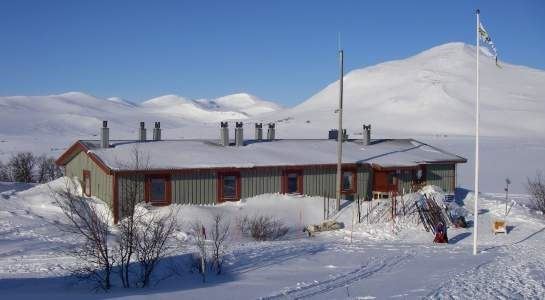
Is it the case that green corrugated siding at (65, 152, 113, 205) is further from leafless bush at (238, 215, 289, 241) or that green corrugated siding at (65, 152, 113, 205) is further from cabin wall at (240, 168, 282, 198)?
cabin wall at (240, 168, 282, 198)

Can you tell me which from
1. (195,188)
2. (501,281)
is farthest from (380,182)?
(501,281)

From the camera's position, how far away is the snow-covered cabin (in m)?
23.7

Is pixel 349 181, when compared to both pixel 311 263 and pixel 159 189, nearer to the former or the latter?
pixel 159 189

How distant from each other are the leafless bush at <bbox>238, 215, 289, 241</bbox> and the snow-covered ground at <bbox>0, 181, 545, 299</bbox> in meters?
0.39

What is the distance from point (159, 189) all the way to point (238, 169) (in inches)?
127

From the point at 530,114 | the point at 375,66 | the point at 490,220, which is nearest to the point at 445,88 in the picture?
the point at 530,114

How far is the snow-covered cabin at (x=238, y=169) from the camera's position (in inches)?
934

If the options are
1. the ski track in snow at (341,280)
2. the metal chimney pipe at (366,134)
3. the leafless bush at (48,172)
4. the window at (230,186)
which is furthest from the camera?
the leafless bush at (48,172)

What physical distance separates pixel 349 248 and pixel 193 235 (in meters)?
5.82

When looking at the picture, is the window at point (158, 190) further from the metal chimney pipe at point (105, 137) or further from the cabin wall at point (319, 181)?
the cabin wall at point (319, 181)

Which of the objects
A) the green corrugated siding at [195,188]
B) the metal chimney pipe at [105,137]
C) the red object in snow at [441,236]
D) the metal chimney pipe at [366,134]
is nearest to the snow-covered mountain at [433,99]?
the metal chimney pipe at [366,134]

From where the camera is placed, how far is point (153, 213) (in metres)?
22.2

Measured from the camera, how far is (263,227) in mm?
22078

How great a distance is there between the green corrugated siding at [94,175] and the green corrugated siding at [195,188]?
8.08ft
